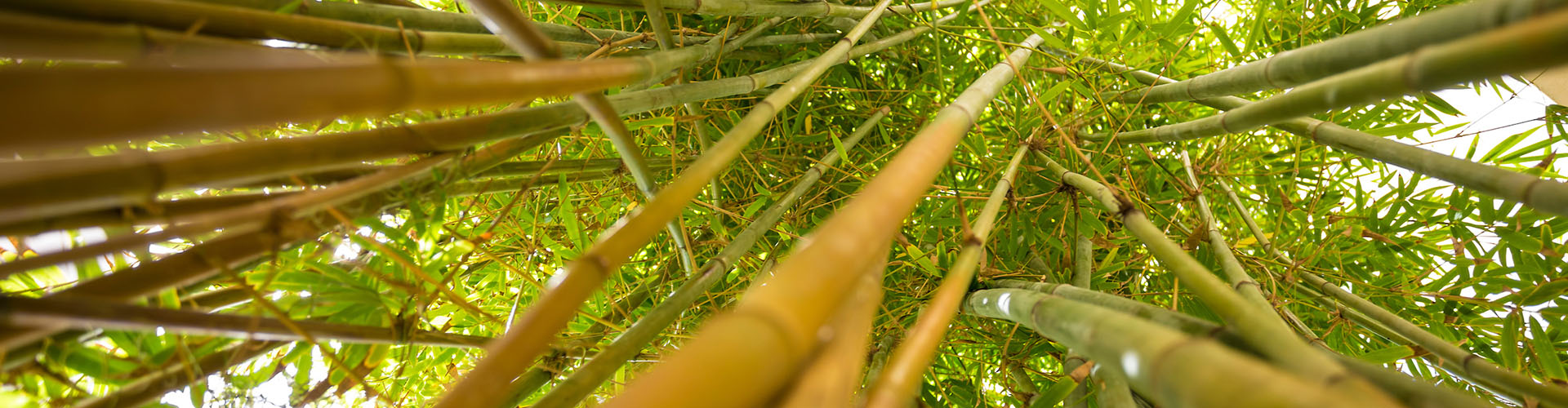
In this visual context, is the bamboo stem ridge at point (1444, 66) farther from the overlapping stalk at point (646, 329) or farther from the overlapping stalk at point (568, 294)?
the overlapping stalk at point (646, 329)

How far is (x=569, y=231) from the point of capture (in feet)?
3.15

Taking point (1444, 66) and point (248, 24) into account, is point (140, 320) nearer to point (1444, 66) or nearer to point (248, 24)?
point (248, 24)

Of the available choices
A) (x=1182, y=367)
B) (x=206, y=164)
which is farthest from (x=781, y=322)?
(x=206, y=164)

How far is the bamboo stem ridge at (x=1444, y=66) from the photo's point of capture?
0.27m

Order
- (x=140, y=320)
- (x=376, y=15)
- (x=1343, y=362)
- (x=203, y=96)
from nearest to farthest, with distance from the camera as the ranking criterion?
(x=203, y=96) < (x=140, y=320) < (x=1343, y=362) < (x=376, y=15)

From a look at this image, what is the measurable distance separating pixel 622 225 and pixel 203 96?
1.51ft

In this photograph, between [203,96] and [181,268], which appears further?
[181,268]

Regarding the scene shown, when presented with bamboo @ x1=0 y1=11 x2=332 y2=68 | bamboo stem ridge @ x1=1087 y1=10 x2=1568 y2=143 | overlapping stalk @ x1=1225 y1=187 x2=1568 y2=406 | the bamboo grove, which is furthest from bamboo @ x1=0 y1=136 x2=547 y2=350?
overlapping stalk @ x1=1225 y1=187 x2=1568 y2=406

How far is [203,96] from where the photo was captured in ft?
0.83

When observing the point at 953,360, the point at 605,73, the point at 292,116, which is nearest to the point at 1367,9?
the point at 953,360

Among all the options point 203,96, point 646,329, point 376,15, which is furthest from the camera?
point 646,329

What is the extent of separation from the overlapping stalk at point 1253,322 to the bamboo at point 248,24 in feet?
1.74

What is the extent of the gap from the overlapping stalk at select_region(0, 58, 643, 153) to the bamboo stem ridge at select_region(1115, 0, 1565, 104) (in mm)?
506

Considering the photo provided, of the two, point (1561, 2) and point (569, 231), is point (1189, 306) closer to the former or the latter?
point (1561, 2)
